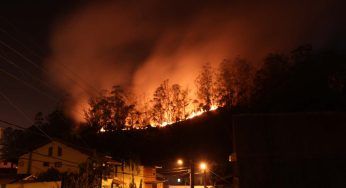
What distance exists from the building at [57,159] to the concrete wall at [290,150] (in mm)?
27831

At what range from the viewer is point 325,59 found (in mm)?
51875

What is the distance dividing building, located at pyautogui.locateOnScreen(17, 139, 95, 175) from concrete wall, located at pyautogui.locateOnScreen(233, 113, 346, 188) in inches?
1096

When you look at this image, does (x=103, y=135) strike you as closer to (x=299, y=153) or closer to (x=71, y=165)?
(x=71, y=165)

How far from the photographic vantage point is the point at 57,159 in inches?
1416

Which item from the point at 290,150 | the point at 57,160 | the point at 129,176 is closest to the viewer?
the point at 290,150

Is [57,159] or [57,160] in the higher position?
[57,159]

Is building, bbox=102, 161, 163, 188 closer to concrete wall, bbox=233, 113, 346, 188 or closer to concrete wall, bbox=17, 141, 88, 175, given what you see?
concrete wall, bbox=17, 141, 88, 175

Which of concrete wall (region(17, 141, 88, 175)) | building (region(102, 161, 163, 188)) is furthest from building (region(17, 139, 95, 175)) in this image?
building (region(102, 161, 163, 188))

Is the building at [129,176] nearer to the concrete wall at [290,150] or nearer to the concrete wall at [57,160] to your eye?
the concrete wall at [57,160]

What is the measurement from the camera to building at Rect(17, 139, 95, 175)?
35375 millimetres

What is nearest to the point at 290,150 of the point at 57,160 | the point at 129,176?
the point at 57,160

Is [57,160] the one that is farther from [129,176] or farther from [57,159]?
[129,176]

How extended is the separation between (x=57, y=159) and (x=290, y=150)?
31.0 meters

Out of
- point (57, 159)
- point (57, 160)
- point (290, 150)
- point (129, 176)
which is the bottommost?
point (129, 176)
